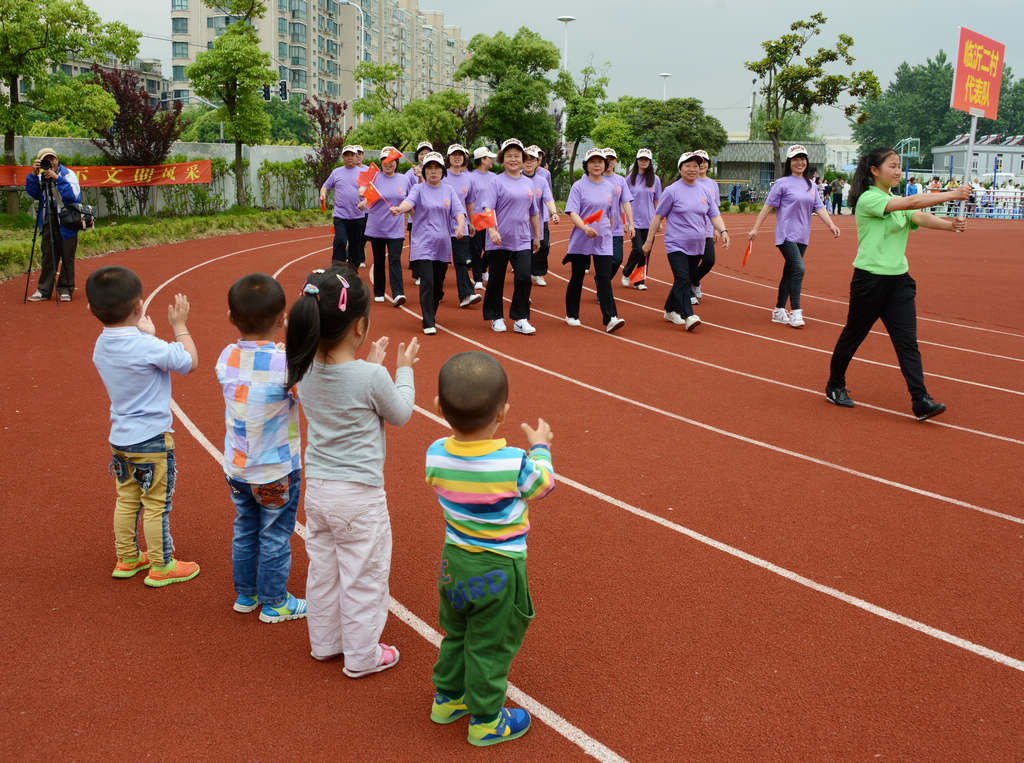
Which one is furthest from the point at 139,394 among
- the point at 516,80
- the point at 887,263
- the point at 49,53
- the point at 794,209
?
the point at 516,80

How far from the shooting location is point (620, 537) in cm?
469

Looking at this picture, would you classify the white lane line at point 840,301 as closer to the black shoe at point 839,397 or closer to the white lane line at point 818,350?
the white lane line at point 818,350

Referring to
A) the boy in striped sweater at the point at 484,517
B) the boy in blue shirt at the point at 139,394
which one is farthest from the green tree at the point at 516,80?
the boy in striped sweater at the point at 484,517

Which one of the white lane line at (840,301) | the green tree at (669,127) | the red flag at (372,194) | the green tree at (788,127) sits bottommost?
the white lane line at (840,301)

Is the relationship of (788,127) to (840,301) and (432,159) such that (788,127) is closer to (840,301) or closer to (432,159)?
(840,301)

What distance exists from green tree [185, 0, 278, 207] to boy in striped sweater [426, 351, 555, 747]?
24753mm

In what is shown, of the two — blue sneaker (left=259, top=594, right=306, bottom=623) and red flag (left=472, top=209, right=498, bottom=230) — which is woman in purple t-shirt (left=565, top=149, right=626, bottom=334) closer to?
red flag (left=472, top=209, right=498, bottom=230)

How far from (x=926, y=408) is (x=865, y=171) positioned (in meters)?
2.01

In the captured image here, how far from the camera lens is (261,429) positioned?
3.51m

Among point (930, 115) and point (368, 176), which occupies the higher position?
point (930, 115)

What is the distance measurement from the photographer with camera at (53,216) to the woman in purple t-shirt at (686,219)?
7.50m

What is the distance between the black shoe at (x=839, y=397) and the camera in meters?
7.47

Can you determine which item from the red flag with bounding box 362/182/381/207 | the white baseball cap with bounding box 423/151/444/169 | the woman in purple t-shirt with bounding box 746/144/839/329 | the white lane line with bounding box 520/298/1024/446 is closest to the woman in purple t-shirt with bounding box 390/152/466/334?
the white baseball cap with bounding box 423/151/444/169

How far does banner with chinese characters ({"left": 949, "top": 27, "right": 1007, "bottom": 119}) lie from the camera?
38438mm
